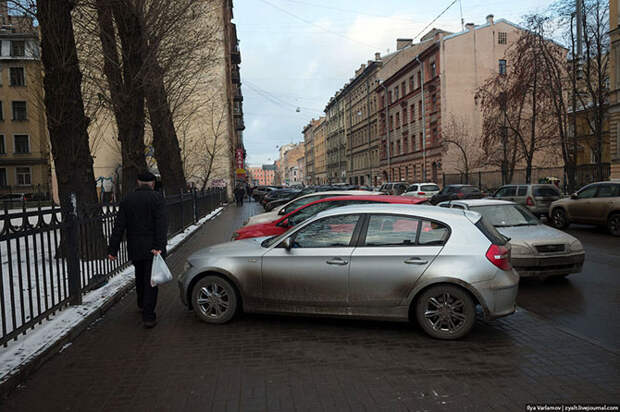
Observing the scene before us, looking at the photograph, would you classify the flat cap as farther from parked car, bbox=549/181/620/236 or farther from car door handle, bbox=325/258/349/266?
parked car, bbox=549/181/620/236

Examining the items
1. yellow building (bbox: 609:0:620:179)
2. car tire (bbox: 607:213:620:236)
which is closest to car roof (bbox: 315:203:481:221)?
car tire (bbox: 607:213:620:236)

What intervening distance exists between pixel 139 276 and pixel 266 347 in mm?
2062

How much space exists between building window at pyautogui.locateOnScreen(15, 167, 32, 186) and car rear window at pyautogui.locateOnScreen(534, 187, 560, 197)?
53.5 metres

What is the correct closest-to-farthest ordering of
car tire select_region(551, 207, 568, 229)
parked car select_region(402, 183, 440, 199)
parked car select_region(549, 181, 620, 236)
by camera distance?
parked car select_region(549, 181, 620, 236) → car tire select_region(551, 207, 568, 229) → parked car select_region(402, 183, 440, 199)

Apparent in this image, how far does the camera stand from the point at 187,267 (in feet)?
20.0

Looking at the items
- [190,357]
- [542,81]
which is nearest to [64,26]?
[190,357]

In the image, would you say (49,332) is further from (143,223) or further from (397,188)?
(397,188)

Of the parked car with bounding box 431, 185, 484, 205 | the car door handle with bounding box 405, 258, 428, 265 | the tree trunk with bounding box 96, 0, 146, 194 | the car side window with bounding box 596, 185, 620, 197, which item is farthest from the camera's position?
the parked car with bounding box 431, 185, 484, 205

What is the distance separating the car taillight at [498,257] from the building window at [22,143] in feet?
198

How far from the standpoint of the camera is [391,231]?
5.49 metres

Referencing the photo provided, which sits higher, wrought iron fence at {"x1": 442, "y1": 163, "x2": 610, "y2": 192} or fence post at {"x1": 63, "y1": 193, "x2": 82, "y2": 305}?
wrought iron fence at {"x1": 442, "y1": 163, "x2": 610, "y2": 192}

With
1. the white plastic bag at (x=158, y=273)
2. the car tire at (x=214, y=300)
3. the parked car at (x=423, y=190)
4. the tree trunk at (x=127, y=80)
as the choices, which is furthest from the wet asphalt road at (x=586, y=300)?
the parked car at (x=423, y=190)

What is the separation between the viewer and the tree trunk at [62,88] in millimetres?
9375

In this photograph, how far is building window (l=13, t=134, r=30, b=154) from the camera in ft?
179
